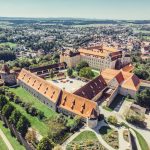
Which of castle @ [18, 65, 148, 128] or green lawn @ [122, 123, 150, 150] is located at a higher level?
castle @ [18, 65, 148, 128]

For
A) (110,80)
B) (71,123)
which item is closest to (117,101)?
(110,80)

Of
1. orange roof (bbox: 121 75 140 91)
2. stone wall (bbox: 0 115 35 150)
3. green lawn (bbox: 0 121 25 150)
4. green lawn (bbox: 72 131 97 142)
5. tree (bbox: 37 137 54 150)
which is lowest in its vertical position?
green lawn (bbox: 0 121 25 150)

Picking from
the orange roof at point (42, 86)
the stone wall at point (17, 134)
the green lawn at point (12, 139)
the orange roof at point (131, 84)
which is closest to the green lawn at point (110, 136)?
the stone wall at point (17, 134)

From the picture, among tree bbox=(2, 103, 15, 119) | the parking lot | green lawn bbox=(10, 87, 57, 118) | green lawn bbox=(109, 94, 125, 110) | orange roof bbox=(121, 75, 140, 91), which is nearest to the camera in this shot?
tree bbox=(2, 103, 15, 119)

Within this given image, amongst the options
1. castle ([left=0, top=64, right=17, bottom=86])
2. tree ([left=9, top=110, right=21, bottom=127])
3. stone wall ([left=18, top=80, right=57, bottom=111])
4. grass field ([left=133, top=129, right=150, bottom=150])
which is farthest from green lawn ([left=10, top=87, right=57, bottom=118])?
grass field ([left=133, top=129, right=150, bottom=150])

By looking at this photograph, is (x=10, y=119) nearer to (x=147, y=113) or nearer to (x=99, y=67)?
(x=147, y=113)

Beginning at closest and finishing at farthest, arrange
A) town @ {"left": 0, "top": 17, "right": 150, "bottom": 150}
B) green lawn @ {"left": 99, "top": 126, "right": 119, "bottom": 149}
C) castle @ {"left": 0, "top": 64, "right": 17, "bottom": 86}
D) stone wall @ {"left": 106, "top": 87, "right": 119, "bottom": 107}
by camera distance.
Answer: green lawn @ {"left": 99, "top": 126, "right": 119, "bottom": 149}, town @ {"left": 0, "top": 17, "right": 150, "bottom": 150}, stone wall @ {"left": 106, "top": 87, "right": 119, "bottom": 107}, castle @ {"left": 0, "top": 64, "right": 17, "bottom": 86}

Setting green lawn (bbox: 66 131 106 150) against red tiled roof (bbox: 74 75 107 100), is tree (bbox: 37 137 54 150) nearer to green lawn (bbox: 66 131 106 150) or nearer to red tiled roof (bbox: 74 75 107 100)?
green lawn (bbox: 66 131 106 150)
